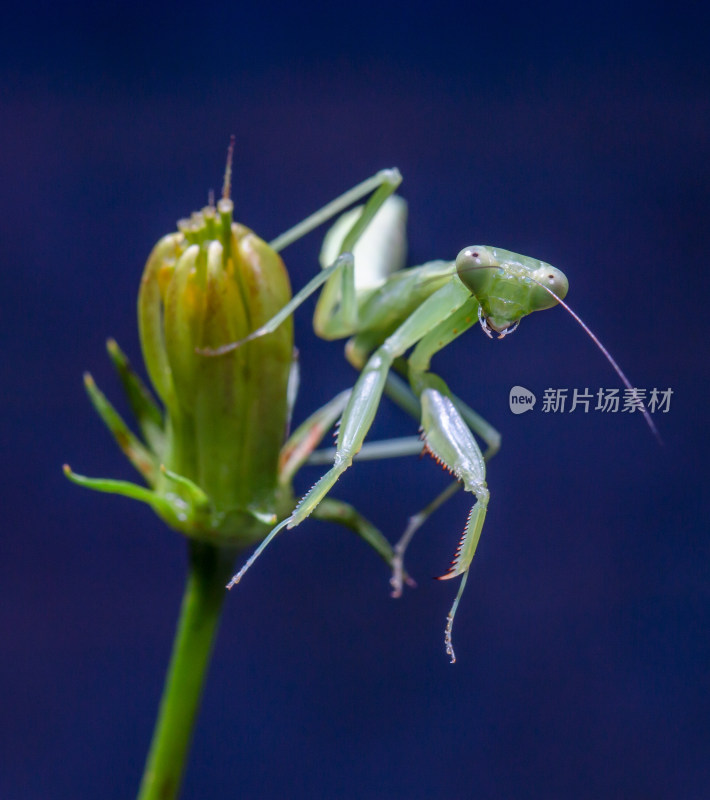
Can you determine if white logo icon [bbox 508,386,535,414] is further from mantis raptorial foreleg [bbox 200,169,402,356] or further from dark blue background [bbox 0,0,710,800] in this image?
dark blue background [bbox 0,0,710,800]

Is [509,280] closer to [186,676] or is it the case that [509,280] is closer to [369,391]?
[369,391]

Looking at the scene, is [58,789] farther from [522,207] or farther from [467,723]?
[522,207]

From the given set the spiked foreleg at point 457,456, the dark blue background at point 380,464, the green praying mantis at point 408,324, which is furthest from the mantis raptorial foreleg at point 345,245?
the dark blue background at point 380,464

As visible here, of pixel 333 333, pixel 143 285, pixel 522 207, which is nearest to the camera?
pixel 143 285

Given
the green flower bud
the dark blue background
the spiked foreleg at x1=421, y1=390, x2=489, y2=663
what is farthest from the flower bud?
the dark blue background

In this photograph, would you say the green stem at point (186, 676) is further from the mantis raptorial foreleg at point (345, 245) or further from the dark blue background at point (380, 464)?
the dark blue background at point (380, 464)

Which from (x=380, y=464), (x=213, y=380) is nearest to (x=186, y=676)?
(x=213, y=380)

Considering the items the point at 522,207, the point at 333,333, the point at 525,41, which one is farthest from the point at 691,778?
the point at 525,41
